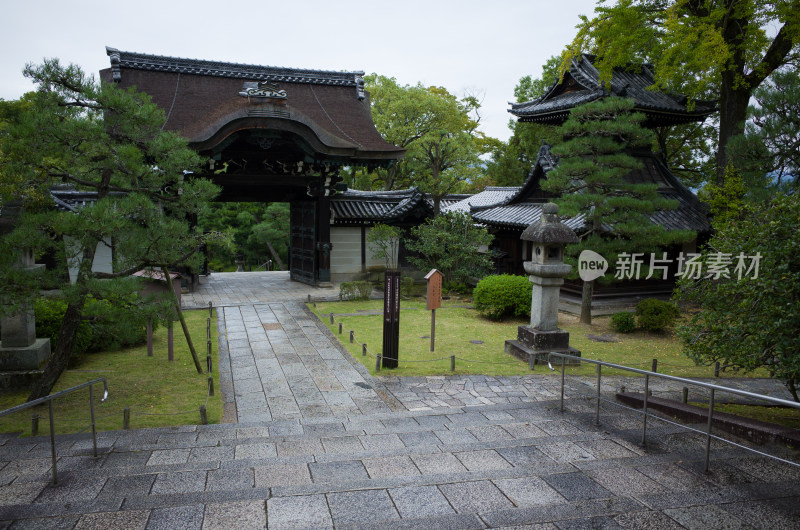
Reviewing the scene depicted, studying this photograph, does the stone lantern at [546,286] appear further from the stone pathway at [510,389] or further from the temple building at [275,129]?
the temple building at [275,129]

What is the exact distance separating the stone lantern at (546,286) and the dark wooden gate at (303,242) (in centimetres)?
1005

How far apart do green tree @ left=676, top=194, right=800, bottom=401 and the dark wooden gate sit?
13.4 meters

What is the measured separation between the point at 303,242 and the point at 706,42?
46.9 ft

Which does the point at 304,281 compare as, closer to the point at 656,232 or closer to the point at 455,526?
the point at 656,232

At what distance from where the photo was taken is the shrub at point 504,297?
13.2 meters

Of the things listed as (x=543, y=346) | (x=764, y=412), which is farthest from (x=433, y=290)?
(x=764, y=412)

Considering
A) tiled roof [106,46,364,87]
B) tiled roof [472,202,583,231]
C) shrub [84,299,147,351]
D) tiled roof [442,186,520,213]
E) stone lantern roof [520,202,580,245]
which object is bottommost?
shrub [84,299,147,351]

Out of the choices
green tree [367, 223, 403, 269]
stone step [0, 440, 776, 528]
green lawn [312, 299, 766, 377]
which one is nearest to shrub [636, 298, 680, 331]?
green lawn [312, 299, 766, 377]

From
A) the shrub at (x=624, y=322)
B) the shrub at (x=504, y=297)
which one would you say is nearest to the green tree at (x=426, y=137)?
→ the shrub at (x=504, y=297)

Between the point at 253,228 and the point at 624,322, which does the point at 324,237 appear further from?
the point at 253,228

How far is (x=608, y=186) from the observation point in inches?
499

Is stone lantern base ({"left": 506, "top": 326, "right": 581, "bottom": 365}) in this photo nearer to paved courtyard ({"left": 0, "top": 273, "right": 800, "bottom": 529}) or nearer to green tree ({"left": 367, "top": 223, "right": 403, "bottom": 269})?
paved courtyard ({"left": 0, "top": 273, "right": 800, "bottom": 529})

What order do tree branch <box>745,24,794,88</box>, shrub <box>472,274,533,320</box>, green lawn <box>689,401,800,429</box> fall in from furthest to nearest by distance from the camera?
tree branch <box>745,24,794,88</box> < shrub <box>472,274,533,320</box> < green lawn <box>689,401,800,429</box>

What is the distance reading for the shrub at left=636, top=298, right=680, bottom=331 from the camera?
40.7 ft
